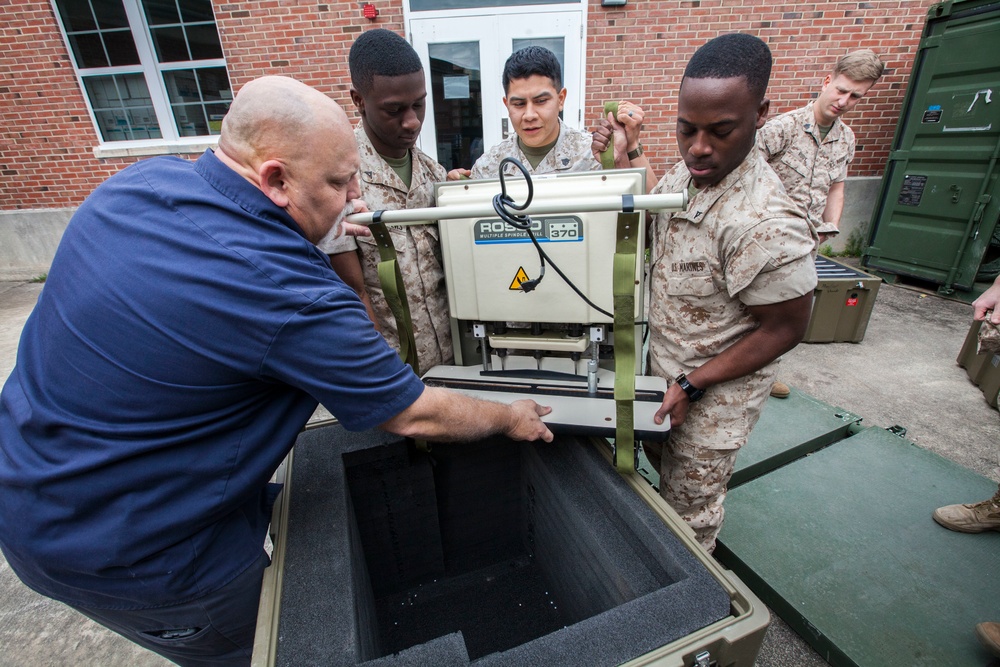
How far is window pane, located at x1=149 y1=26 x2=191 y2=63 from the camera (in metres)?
5.10

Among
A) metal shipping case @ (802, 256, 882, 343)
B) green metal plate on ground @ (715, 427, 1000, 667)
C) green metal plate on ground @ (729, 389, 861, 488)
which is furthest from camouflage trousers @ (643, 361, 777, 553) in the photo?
metal shipping case @ (802, 256, 882, 343)

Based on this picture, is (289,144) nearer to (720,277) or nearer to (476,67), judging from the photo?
(720,277)

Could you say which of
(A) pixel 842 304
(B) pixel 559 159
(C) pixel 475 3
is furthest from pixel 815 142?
(C) pixel 475 3

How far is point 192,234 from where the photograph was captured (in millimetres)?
867

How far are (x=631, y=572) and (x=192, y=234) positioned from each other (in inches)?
44.5

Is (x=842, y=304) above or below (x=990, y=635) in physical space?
above

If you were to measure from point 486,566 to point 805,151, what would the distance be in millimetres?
2843

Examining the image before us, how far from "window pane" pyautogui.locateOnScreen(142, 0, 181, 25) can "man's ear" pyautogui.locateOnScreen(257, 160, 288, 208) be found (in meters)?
5.77

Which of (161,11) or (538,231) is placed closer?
(538,231)

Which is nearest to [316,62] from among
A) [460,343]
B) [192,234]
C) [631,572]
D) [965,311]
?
[460,343]

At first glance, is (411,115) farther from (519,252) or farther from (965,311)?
(965,311)

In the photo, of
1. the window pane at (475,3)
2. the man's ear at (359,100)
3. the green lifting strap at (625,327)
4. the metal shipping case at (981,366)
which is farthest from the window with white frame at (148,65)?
the metal shipping case at (981,366)

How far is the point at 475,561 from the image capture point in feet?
6.15

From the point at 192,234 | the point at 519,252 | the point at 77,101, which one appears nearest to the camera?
the point at 192,234
